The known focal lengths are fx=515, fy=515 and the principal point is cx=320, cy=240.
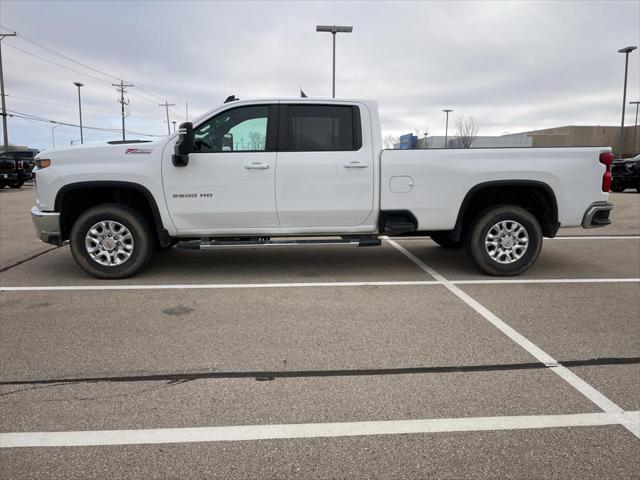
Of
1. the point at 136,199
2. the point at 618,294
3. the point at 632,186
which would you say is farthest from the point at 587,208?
the point at 632,186

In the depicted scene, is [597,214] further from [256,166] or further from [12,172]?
[12,172]

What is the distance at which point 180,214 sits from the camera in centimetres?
604

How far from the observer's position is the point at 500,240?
20.7 feet

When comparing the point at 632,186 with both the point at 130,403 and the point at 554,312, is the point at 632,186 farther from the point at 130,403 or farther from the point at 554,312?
the point at 130,403

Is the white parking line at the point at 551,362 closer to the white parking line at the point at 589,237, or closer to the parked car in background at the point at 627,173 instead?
the white parking line at the point at 589,237

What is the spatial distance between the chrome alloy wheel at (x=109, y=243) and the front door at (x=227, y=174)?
0.64 m

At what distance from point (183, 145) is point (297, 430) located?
3.87m

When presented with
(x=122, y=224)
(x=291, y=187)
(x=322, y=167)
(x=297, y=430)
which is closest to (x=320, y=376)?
(x=297, y=430)

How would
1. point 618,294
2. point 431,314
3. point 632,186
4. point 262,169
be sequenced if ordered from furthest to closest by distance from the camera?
point 632,186, point 262,169, point 618,294, point 431,314

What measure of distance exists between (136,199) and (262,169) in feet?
5.42

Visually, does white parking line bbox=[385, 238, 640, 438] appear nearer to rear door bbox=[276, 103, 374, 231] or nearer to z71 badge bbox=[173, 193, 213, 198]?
rear door bbox=[276, 103, 374, 231]

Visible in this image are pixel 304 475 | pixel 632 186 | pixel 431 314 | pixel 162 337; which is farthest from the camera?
pixel 632 186

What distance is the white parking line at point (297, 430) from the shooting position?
274 cm

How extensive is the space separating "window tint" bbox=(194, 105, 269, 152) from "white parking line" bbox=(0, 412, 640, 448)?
149 inches
